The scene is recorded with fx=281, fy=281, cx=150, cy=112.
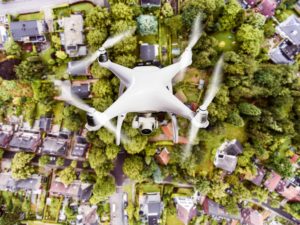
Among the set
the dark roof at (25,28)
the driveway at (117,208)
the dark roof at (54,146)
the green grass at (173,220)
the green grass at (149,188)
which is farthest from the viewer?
the green grass at (173,220)

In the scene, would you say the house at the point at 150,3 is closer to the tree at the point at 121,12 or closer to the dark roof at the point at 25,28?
the tree at the point at 121,12

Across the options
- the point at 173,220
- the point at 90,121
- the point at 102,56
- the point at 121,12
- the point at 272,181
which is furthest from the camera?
the point at 173,220

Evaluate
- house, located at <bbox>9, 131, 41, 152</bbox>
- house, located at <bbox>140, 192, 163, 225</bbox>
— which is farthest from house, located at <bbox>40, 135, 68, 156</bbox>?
house, located at <bbox>140, 192, 163, 225</bbox>

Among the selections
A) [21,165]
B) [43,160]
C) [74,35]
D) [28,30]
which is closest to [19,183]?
[21,165]

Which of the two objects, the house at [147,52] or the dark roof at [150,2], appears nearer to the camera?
the dark roof at [150,2]

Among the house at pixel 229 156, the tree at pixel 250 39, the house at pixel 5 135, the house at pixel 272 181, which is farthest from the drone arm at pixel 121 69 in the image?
the house at pixel 272 181

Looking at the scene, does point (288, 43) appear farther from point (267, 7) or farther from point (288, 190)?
point (288, 190)

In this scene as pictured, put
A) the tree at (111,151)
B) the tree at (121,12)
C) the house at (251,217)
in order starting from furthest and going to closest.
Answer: the house at (251,217), the tree at (111,151), the tree at (121,12)
